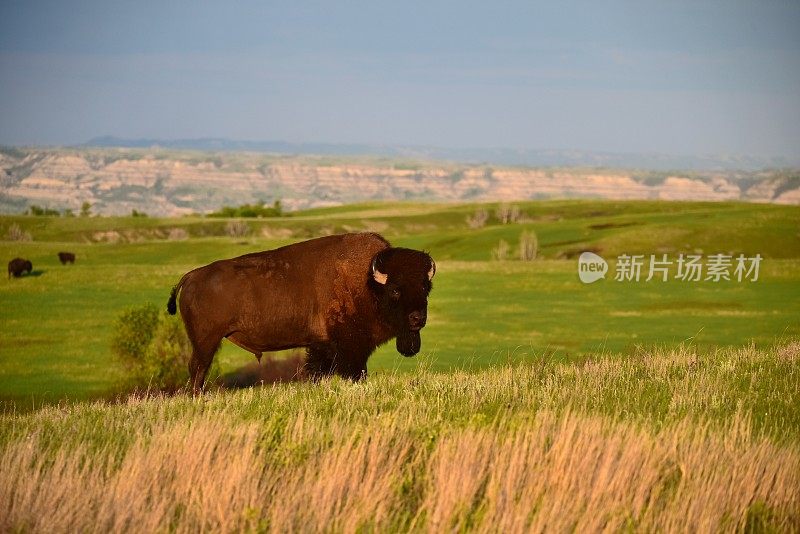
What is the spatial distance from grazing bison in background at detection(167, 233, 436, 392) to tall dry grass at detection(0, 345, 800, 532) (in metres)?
4.22

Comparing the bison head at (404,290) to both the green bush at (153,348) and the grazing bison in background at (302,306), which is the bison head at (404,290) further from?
the green bush at (153,348)

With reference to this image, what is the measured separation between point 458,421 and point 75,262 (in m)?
86.2

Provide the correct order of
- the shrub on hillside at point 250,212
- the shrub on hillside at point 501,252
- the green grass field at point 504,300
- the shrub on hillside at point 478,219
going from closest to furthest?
1. the green grass field at point 504,300
2. the shrub on hillside at point 501,252
3. the shrub on hillside at point 478,219
4. the shrub on hillside at point 250,212

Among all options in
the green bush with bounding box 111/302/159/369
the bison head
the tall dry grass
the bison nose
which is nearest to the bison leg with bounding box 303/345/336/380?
the bison head

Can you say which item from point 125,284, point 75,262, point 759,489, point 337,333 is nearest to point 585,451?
point 759,489

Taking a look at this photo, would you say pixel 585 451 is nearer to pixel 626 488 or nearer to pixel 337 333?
pixel 626 488

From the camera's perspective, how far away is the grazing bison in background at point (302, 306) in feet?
47.0

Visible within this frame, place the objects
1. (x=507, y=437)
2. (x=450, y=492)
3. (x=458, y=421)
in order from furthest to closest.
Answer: (x=458, y=421), (x=507, y=437), (x=450, y=492)

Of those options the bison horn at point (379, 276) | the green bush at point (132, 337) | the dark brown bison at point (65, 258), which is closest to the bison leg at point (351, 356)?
the bison horn at point (379, 276)

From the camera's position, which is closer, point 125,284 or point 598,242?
point 125,284

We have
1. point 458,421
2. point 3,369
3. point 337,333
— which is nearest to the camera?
point 458,421

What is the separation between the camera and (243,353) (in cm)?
4359

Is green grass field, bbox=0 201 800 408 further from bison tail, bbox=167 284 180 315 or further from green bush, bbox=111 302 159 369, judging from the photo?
bison tail, bbox=167 284 180 315

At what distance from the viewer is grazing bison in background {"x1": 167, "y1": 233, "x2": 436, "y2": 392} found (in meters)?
14.3
